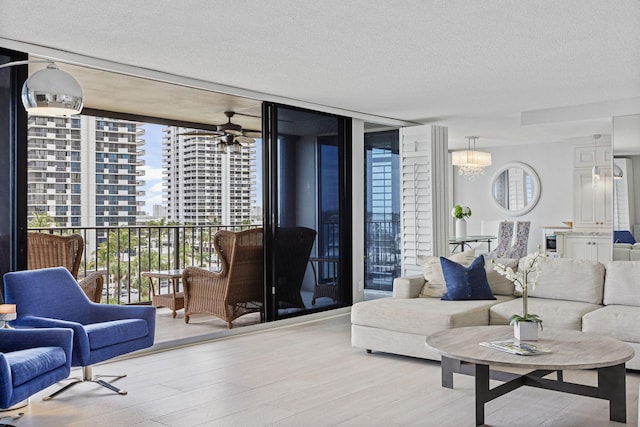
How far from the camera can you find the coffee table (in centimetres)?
318

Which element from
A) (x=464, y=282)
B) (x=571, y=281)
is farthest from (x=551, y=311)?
(x=464, y=282)

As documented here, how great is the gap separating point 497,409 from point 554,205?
7209mm

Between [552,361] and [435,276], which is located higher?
[435,276]

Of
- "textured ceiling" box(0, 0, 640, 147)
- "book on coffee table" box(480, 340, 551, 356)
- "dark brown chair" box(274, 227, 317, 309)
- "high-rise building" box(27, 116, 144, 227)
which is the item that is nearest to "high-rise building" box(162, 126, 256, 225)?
"high-rise building" box(27, 116, 144, 227)

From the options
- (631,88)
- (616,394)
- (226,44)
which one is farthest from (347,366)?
(631,88)

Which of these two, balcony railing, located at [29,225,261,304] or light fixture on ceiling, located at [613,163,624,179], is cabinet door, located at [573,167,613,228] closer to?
light fixture on ceiling, located at [613,163,624,179]

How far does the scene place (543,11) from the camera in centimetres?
360

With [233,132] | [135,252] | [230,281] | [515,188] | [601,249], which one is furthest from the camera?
[515,188]

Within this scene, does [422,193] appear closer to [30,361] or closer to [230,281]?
[230,281]

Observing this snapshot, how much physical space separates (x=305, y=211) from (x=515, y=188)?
528 centimetres

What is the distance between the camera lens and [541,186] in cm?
1024

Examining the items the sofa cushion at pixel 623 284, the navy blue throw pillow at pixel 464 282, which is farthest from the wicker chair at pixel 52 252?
the sofa cushion at pixel 623 284

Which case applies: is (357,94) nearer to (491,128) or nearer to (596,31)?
(596,31)

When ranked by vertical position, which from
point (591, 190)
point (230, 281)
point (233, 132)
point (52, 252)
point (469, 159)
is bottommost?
point (230, 281)
